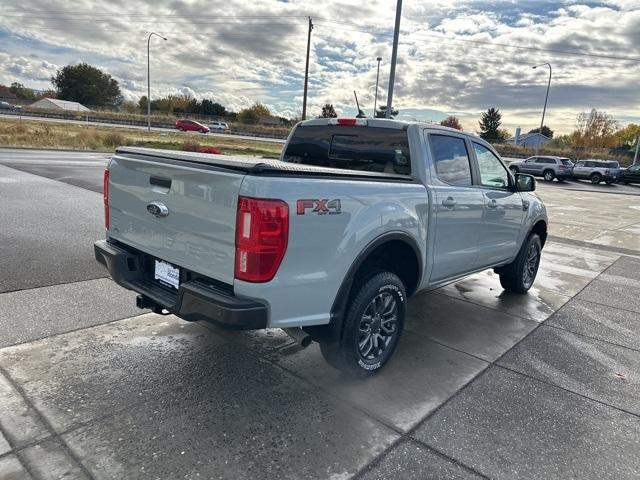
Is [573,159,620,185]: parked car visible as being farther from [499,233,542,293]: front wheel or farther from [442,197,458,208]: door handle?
[442,197,458,208]: door handle

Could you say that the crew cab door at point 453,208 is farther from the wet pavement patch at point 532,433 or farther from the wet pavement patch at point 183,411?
the wet pavement patch at point 183,411

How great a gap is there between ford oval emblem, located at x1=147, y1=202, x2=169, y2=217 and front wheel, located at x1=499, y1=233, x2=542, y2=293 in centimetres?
421

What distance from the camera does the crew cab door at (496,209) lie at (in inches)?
→ 184

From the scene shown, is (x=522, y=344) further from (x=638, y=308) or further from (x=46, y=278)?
(x=46, y=278)

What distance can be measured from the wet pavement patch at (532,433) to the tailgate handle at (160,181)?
2.21 metres

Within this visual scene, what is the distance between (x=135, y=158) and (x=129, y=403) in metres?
1.67

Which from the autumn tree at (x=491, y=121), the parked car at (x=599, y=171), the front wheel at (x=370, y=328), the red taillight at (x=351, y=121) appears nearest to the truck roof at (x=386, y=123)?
the red taillight at (x=351, y=121)

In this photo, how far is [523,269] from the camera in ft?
19.0

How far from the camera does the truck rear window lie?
3969 millimetres

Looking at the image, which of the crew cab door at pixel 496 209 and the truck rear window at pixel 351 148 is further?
the crew cab door at pixel 496 209

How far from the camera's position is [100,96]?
98.7 metres

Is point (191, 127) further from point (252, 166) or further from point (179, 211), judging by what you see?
point (252, 166)

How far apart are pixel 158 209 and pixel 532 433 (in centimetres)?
279

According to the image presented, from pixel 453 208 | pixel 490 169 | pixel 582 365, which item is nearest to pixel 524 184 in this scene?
pixel 490 169
